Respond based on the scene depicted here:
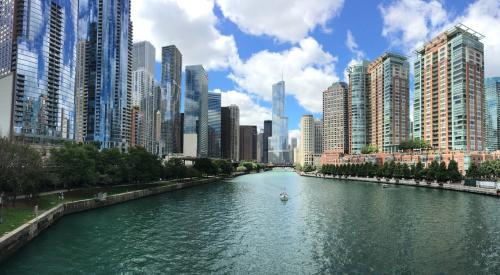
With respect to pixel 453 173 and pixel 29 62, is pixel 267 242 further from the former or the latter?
pixel 29 62

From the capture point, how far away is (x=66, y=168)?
85438 millimetres

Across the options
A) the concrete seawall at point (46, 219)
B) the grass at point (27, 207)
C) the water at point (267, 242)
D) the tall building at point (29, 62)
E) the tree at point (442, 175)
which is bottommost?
the water at point (267, 242)

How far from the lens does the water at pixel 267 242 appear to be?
130 feet

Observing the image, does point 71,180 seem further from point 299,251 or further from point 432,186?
point 432,186

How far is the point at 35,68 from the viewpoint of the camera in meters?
188

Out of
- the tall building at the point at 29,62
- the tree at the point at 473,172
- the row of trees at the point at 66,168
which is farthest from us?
the tall building at the point at 29,62

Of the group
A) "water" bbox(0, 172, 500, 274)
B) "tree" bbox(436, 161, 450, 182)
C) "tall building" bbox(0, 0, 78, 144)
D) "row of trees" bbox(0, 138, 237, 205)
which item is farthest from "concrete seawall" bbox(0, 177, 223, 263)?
"tree" bbox(436, 161, 450, 182)

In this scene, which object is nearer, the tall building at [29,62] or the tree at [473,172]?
the tree at [473,172]

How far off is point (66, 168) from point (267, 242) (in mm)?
59821

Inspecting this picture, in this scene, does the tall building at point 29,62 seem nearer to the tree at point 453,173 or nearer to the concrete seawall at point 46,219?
the concrete seawall at point 46,219

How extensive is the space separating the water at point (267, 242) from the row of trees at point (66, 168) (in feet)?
35.7

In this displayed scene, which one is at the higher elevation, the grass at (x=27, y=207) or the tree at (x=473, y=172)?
the tree at (x=473, y=172)

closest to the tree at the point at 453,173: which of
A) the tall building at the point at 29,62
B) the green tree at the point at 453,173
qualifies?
the green tree at the point at 453,173

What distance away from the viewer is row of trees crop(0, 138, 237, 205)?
205 ft
